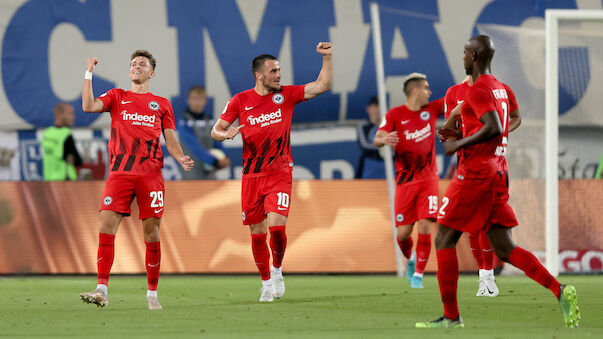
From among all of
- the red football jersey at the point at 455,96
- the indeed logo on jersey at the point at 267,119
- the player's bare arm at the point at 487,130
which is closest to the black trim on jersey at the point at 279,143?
the indeed logo on jersey at the point at 267,119

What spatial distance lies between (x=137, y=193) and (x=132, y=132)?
1.76 feet

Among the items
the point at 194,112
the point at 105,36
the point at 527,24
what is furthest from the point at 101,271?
the point at 527,24

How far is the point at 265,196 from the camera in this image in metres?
9.51

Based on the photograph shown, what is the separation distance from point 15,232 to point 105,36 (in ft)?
13.0

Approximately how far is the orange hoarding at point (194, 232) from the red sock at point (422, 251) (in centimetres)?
240

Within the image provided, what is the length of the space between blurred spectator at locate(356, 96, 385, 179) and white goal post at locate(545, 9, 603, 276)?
2766 millimetres

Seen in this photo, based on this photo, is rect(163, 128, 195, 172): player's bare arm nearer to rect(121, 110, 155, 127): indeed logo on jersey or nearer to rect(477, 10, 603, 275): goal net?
rect(121, 110, 155, 127): indeed logo on jersey

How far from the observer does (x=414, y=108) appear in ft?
38.0

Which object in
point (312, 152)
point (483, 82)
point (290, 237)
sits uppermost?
point (483, 82)

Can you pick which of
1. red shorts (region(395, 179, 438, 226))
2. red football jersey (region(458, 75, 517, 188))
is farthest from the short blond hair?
red football jersey (region(458, 75, 517, 188))

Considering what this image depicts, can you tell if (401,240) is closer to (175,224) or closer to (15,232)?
(175,224)

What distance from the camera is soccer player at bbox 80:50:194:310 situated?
8.68 m

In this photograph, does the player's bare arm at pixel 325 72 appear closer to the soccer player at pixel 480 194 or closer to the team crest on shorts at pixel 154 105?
the team crest on shorts at pixel 154 105

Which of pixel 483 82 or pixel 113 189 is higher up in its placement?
pixel 483 82
